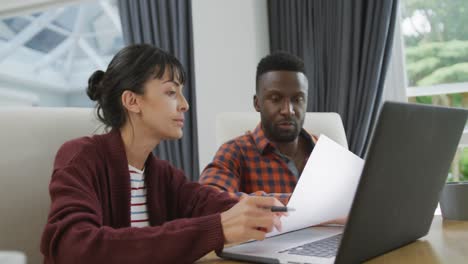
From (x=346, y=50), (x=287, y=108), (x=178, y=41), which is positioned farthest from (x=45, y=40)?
(x=287, y=108)

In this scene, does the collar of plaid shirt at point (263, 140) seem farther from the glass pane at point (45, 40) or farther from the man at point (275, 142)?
the glass pane at point (45, 40)

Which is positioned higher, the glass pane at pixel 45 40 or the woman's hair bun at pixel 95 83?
the glass pane at pixel 45 40

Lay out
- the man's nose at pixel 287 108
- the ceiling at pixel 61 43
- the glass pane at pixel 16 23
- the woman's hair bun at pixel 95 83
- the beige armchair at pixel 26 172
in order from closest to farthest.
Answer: the beige armchair at pixel 26 172
the woman's hair bun at pixel 95 83
the man's nose at pixel 287 108
the ceiling at pixel 61 43
the glass pane at pixel 16 23

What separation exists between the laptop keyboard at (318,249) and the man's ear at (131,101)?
58 centimetres

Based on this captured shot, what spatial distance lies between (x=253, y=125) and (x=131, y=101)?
2.67 feet

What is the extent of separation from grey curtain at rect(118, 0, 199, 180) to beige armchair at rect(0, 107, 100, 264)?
2.01 meters

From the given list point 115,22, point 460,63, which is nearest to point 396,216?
point 460,63

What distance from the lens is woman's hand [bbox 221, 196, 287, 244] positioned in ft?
2.50

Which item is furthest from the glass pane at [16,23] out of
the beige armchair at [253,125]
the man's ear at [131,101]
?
the man's ear at [131,101]

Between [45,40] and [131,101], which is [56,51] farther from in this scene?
[131,101]

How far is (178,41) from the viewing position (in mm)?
3248

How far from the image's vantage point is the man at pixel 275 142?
177cm

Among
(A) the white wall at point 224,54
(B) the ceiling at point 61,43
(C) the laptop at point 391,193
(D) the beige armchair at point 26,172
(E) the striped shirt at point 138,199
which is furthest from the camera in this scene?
(B) the ceiling at point 61,43

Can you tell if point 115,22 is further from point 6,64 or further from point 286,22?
point 286,22
